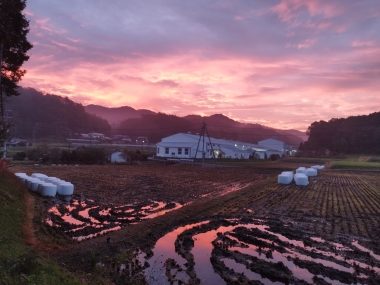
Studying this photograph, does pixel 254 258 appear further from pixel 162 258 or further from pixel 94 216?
pixel 94 216

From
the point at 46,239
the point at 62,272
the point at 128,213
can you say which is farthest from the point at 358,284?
the point at 128,213

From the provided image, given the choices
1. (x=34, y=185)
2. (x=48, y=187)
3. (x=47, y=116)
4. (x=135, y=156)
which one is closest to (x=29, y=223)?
(x=48, y=187)

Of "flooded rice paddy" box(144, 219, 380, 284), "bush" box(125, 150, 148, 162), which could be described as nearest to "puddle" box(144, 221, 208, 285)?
"flooded rice paddy" box(144, 219, 380, 284)

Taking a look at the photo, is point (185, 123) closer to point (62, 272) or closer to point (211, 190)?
point (211, 190)

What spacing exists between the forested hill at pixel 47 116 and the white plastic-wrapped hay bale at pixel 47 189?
109805mm

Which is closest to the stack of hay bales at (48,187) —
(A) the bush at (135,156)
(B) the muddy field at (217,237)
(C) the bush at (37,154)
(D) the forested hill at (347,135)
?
(B) the muddy field at (217,237)

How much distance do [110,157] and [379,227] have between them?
5032 cm

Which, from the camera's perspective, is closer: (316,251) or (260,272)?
(260,272)

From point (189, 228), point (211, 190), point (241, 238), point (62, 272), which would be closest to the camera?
point (62, 272)

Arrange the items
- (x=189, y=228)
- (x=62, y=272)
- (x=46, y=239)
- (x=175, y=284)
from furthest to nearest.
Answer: (x=189, y=228) → (x=46, y=239) → (x=175, y=284) → (x=62, y=272)

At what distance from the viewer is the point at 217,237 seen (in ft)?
53.3

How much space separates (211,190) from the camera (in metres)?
31.6

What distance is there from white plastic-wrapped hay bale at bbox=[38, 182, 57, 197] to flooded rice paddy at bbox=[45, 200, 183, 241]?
1.37 m

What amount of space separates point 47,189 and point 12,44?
9.00m
